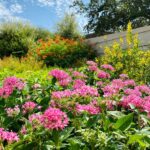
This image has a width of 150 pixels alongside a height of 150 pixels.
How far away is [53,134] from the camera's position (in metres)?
1.95

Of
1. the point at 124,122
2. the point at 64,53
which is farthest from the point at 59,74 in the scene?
the point at 64,53

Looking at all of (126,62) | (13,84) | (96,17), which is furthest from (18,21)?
(13,84)

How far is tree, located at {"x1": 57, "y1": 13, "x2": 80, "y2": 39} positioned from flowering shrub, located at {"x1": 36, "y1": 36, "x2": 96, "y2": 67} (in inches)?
378

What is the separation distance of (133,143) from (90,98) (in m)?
0.63

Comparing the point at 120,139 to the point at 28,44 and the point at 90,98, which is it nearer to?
the point at 90,98

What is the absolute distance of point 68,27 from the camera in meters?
25.0

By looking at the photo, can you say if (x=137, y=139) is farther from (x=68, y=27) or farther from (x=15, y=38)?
(x=68, y=27)

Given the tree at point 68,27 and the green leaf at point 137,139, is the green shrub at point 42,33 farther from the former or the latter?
the green leaf at point 137,139

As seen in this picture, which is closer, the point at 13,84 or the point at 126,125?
the point at 126,125

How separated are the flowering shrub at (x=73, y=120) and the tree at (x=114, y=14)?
72.8ft

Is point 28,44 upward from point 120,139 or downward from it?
upward

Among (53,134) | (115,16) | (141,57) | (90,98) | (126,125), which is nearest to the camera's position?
(53,134)

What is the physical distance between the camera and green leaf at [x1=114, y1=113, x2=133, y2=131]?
2.09 meters

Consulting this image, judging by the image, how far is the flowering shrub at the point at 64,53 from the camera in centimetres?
1349
